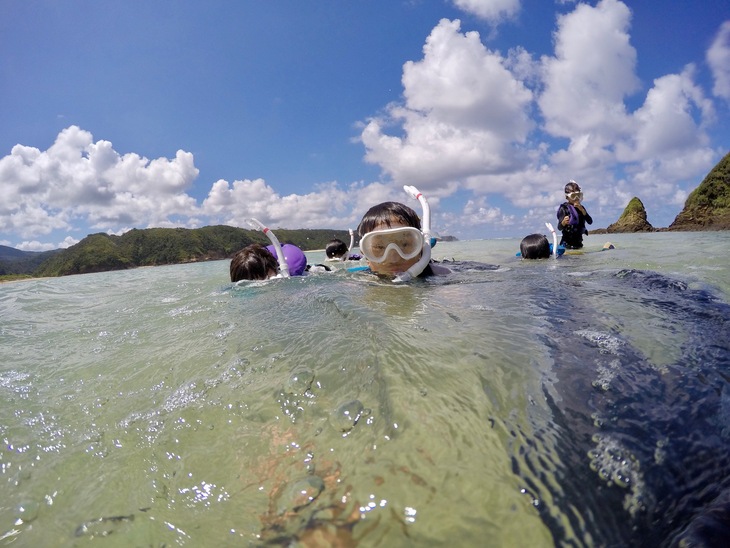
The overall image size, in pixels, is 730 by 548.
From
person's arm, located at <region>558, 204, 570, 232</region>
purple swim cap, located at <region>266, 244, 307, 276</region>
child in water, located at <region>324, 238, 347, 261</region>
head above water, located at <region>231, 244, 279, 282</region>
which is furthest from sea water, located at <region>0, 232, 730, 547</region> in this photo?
child in water, located at <region>324, 238, 347, 261</region>

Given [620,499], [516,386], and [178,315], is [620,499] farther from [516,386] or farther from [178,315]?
[178,315]

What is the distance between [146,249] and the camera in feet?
408

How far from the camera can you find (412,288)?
415cm

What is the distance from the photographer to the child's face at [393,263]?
465 centimetres

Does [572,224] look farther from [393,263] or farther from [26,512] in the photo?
[26,512]

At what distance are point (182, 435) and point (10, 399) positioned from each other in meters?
1.49

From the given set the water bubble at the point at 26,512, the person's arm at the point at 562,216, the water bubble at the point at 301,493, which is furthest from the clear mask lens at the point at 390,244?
the person's arm at the point at 562,216

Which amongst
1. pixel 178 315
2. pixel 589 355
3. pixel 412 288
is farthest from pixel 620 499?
pixel 178 315

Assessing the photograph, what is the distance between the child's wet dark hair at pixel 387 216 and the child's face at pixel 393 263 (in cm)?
5

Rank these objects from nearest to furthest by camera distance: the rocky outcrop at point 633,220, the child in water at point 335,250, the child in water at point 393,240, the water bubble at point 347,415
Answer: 1. the water bubble at point 347,415
2. the child in water at point 393,240
3. the child in water at point 335,250
4. the rocky outcrop at point 633,220

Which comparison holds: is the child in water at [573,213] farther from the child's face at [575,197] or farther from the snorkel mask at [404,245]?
the snorkel mask at [404,245]

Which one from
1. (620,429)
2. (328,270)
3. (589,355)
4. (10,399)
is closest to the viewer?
(620,429)

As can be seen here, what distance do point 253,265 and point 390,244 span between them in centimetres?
336

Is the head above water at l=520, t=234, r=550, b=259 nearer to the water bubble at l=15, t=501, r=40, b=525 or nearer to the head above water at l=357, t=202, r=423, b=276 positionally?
the head above water at l=357, t=202, r=423, b=276
